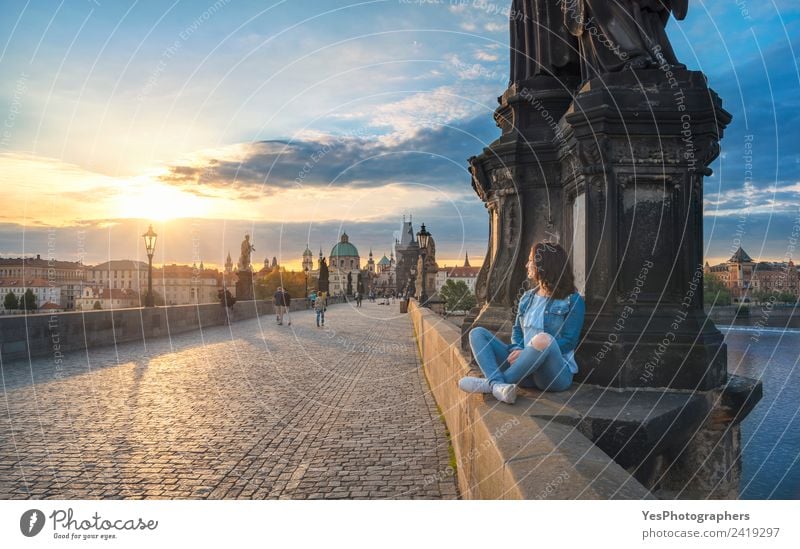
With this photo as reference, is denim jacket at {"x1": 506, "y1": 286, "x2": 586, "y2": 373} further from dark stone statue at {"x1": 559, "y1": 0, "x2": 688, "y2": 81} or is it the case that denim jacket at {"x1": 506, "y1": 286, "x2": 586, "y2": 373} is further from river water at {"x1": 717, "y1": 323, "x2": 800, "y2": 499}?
river water at {"x1": 717, "y1": 323, "x2": 800, "y2": 499}

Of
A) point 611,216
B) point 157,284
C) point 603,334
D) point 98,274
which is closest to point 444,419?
point 603,334

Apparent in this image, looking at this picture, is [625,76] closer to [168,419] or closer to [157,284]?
[168,419]

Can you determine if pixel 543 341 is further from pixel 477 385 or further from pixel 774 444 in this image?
pixel 774 444

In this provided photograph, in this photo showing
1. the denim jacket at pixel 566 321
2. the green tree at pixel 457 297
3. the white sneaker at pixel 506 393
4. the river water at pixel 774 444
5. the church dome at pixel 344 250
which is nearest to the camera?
the white sneaker at pixel 506 393

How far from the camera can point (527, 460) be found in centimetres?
234

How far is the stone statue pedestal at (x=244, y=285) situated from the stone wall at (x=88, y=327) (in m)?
14.0

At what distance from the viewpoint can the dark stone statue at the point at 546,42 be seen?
661 cm

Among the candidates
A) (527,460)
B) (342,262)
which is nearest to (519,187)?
(527,460)

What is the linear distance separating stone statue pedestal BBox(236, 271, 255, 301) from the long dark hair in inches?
1338

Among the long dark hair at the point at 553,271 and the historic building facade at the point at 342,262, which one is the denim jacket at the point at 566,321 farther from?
the historic building facade at the point at 342,262

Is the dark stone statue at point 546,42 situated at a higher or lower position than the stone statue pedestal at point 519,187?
higher

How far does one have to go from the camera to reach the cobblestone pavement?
4.10 m

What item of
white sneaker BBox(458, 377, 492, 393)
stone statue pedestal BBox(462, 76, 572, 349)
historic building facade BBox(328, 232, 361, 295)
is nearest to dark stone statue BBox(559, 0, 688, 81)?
stone statue pedestal BBox(462, 76, 572, 349)

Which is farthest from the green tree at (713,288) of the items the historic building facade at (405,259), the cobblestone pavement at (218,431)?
the historic building facade at (405,259)
